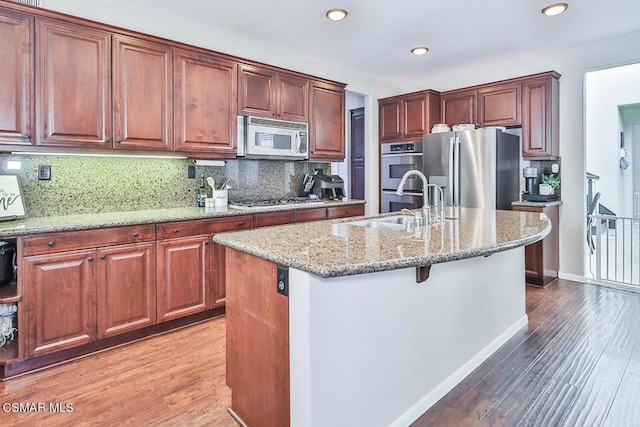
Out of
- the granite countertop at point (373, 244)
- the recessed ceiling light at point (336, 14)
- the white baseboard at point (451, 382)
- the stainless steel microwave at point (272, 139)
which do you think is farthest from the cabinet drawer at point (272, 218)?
the white baseboard at point (451, 382)

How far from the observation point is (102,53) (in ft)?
8.64

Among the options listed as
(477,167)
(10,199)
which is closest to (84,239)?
(10,199)

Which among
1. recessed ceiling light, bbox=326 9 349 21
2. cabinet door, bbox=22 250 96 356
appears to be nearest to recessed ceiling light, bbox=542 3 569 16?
recessed ceiling light, bbox=326 9 349 21

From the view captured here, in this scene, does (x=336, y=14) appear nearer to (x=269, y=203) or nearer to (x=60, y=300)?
(x=269, y=203)

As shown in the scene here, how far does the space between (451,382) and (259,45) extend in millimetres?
3447

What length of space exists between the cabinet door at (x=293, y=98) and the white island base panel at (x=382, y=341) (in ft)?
7.89

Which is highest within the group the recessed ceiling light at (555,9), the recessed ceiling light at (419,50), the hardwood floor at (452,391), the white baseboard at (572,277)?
the recessed ceiling light at (419,50)

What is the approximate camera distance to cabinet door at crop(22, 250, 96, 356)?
2.17 meters

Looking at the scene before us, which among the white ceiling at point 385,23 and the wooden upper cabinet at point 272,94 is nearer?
the white ceiling at point 385,23

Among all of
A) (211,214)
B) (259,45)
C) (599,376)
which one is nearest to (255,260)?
(211,214)

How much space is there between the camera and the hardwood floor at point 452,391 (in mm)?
1764

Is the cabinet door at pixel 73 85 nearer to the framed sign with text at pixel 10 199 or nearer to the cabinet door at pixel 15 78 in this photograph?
the cabinet door at pixel 15 78

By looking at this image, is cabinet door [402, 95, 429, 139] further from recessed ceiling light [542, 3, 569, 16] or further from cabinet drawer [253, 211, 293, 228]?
cabinet drawer [253, 211, 293, 228]

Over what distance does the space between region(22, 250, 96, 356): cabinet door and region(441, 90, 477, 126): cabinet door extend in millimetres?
4201
